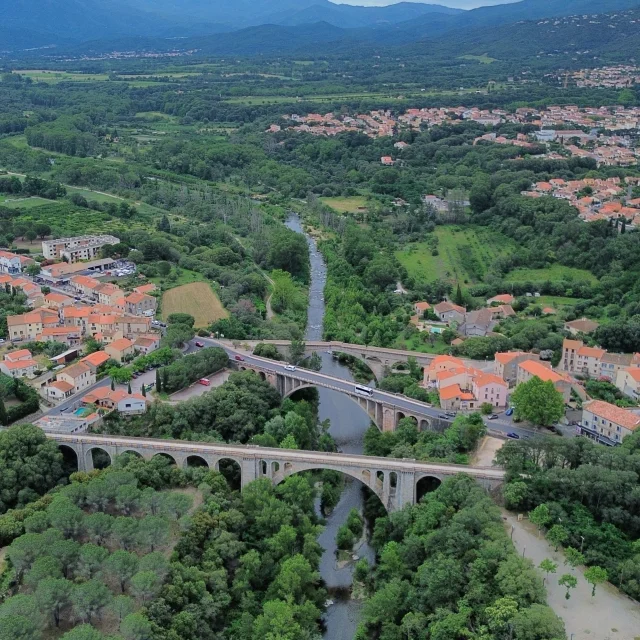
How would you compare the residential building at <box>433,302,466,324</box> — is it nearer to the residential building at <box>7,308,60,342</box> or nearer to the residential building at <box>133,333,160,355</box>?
the residential building at <box>133,333,160,355</box>

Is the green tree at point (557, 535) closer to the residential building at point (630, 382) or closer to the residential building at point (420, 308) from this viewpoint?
the residential building at point (630, 382)

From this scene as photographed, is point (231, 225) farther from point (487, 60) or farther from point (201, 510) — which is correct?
point (487, 60)

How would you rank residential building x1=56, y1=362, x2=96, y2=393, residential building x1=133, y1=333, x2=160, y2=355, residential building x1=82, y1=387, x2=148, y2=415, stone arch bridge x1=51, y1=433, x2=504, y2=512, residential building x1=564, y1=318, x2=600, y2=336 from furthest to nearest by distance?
residential building x1=564, y1=318, x2=600, y2=336 → residential building x1=133, y1=333, x2=160, y2=355 → residential building x1=56, y1=362, x2=96, y2=393 → residential building x1=82, y1=387, x2=148, y2=415 → stone arch bridge x1=51, y1=433, x2=504, y2=512

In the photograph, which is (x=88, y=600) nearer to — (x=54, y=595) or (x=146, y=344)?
(x=54, y=595)

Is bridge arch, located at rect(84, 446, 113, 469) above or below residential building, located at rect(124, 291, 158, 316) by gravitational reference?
below

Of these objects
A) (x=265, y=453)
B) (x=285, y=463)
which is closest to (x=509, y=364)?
(x=285, y=463)

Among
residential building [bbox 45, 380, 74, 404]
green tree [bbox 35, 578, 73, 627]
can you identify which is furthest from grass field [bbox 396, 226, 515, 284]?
green tree [bbox 35, 578, 73, 627]

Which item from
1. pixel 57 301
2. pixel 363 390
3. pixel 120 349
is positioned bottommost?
pixel 363 390
